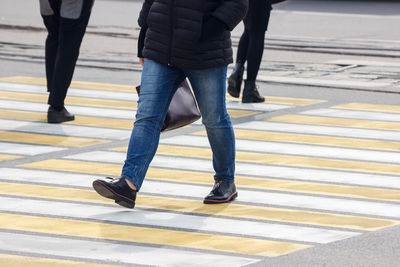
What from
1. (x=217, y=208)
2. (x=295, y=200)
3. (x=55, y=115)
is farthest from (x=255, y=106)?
(x=217, y=208)

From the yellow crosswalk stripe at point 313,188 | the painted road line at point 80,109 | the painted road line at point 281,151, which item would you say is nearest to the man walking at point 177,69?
the yellow crosswalk stripe at point 313,188

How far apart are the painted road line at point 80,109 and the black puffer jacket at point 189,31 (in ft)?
12.4

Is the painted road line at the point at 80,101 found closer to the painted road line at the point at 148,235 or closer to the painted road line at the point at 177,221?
the painted road line at the point at 177,221

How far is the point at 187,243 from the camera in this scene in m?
6.18

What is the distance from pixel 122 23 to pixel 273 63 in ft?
22.5

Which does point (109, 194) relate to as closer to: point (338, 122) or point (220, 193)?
point (220, 193)

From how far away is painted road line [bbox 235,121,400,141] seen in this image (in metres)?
9.73

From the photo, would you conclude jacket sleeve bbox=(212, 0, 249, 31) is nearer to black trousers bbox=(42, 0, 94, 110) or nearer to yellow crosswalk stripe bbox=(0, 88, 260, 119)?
black trousers bbox=(42, 0, 94, 110)

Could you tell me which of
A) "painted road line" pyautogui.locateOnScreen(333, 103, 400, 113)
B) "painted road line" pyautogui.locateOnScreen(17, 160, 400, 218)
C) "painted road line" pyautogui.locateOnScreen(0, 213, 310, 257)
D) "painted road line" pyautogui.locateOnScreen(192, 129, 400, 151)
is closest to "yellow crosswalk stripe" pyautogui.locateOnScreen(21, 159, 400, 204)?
"painted road line" pyautogui.locateOnScreen(17, 160, 400, 218)

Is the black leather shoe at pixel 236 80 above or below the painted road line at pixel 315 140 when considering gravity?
below

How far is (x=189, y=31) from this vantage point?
682 cm

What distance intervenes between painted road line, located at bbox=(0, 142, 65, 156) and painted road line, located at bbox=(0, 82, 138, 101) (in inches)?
108

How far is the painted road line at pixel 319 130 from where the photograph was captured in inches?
383

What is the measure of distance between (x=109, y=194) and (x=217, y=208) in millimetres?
682
